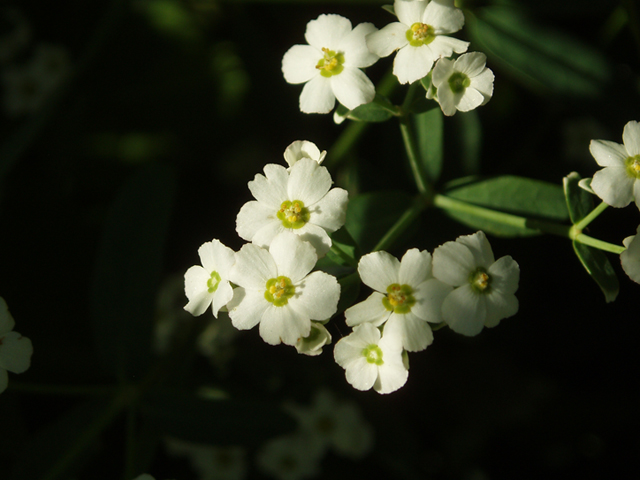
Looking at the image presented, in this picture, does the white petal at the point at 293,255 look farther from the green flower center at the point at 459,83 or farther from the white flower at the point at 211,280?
the green flower center at the point at 459,83

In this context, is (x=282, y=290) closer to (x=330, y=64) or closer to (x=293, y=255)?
(x=293, y=255)

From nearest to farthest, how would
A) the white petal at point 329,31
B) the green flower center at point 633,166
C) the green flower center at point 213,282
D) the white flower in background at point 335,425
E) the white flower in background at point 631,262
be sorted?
the white flower in background at point 631,262, the green flower center at point 633,166, the green flower center at point 213,282, the white petal at point 329,31, the white flower in background at point 335,425

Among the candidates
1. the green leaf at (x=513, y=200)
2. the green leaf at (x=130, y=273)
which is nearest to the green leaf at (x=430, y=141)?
the green leaf at (x=513, y=200)

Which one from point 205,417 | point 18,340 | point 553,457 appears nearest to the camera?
point 18,340

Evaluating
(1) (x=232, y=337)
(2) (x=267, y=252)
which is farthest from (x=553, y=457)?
(2) (x=267, y=252)

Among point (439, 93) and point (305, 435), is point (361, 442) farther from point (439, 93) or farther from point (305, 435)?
point (439, 93)
